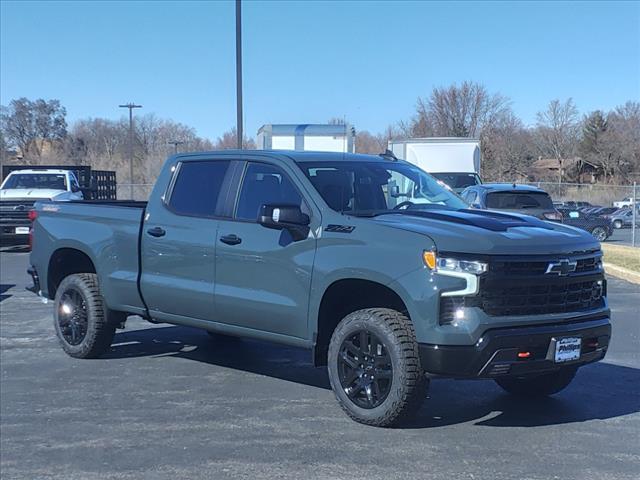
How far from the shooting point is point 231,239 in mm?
6355

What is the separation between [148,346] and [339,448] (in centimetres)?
401

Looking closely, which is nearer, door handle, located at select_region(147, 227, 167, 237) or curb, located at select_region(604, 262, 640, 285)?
door handle, located at select_region(147, 227, 167, 237)

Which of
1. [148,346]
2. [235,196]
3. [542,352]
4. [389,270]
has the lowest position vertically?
[148,346]

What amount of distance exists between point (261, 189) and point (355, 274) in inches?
54.6

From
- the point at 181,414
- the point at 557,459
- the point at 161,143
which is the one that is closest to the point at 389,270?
the point at 557,459

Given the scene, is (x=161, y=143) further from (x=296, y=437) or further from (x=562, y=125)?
(x=296, y=437)

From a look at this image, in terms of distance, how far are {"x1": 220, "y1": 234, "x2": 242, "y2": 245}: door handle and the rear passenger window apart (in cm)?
36

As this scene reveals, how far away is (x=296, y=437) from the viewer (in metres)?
5.37

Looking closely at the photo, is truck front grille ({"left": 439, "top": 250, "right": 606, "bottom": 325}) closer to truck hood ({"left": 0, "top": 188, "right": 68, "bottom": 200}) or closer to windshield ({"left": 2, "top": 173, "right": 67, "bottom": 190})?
truck hood ({"left": 0, "top": 188, "right": 68, "bottom": 200})

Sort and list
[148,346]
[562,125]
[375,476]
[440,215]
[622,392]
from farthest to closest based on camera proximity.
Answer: [562,125], [148,346], [622,392], [440,215], [375,476]

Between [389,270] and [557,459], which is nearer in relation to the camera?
[557,459]

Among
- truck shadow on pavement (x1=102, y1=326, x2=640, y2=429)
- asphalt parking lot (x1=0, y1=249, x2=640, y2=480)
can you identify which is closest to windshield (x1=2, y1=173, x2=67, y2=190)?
truck shadow on pavement (x1=102, y1=326, x2=640, y2=429)

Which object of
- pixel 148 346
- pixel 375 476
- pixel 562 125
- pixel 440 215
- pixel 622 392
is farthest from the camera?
pixel 562 125

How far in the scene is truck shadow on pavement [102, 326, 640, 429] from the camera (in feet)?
19.2
